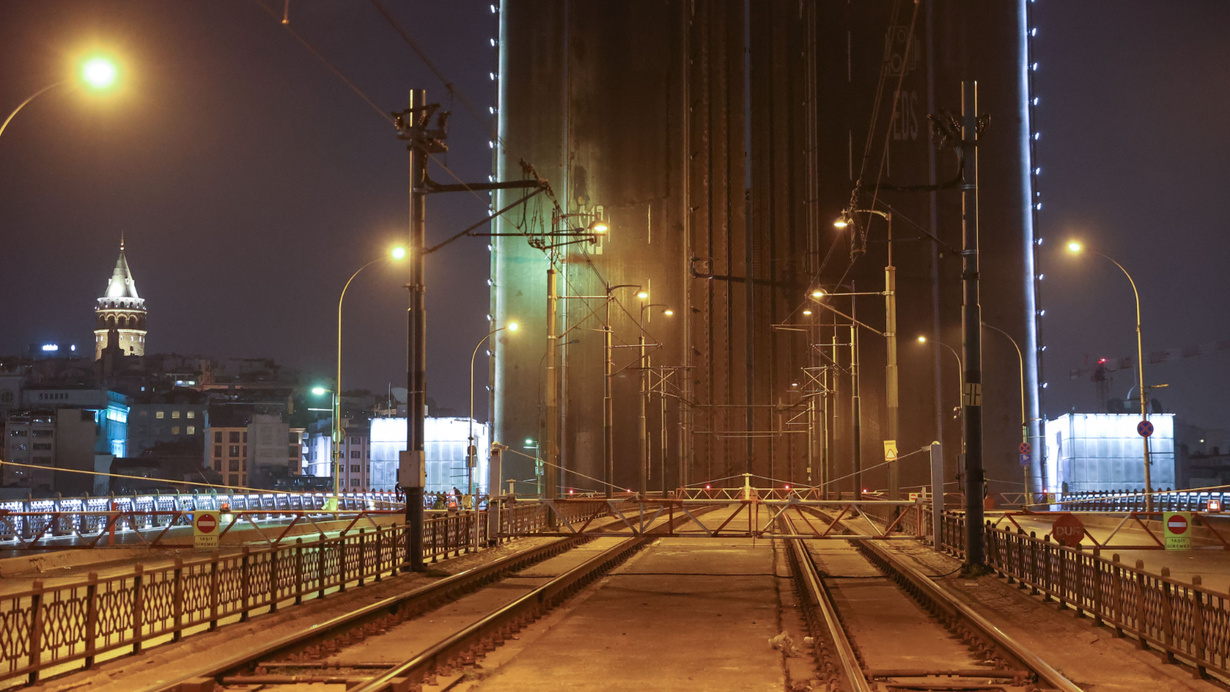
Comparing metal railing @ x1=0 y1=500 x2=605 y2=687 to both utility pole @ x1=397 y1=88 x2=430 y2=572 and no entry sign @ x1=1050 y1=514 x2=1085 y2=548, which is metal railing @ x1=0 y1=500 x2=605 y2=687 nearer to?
utility pole @ x1=397 y1=88 x2=430 y2=572

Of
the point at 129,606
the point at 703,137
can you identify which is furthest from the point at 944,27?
the point at 129,606

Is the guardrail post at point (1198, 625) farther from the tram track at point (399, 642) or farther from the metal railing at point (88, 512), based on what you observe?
the metal railing at point (88, 512)

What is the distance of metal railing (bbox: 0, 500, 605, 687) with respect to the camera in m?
11.7

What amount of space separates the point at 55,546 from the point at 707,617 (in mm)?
21783

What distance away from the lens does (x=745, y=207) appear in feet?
241

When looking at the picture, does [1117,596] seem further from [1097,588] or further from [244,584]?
[244,584]

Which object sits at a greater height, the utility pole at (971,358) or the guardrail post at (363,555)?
the utility pole at (971,358)

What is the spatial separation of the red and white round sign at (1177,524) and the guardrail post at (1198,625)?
14.4 m

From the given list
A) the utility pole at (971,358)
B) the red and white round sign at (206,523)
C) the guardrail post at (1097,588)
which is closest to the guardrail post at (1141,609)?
the guardrail post at (1097,588)

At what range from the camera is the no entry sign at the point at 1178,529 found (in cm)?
2505

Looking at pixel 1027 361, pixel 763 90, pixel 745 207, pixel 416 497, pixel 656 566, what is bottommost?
pixel 656 566

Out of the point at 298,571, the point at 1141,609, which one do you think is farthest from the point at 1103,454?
the point at 298,571

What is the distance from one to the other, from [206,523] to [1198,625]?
1652 cm

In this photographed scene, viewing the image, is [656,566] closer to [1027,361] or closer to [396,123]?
[396,123]
